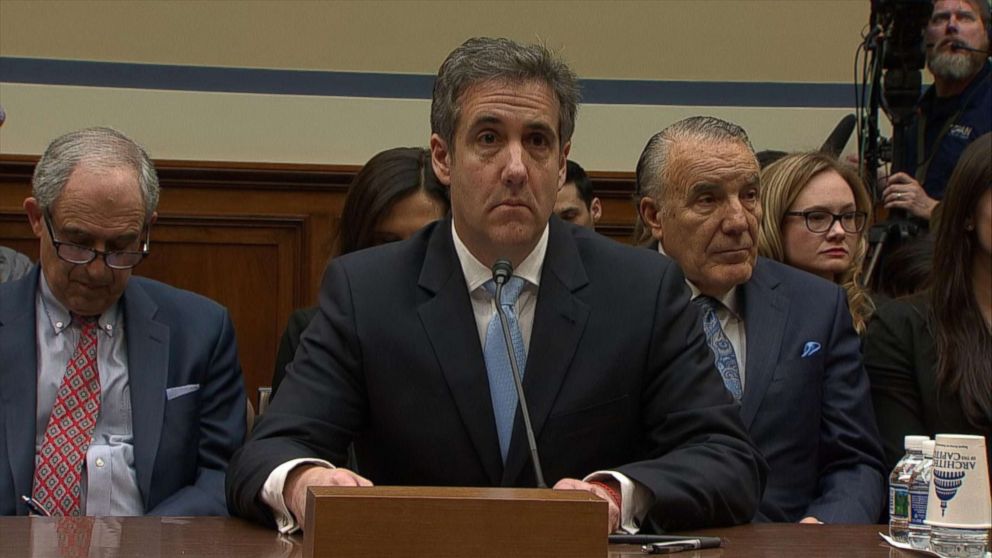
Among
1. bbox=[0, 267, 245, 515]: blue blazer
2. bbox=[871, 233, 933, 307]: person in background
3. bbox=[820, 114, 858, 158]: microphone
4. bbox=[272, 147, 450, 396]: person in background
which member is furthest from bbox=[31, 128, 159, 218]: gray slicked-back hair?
bbox=[820, 114, 858, 158]: microphone

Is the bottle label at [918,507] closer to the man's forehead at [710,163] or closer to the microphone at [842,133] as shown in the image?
the man's forehead at [710,163]

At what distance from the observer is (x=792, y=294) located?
294 centimetres

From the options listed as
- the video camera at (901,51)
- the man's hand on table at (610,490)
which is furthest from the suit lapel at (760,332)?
the video camera at (901,51)

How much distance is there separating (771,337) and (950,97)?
1890mm

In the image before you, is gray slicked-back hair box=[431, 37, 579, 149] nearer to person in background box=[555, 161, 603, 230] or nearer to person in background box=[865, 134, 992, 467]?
person in background box=[865, 134, 992, 467]

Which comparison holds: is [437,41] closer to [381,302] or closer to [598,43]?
[598,43]

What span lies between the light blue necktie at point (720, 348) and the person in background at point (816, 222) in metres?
0.54

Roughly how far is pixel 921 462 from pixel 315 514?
2.84ft

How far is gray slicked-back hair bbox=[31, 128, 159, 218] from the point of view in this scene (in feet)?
9.53

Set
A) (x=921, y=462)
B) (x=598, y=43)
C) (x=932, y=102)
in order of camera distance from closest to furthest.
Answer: (x=921, y=462) < (x=932, y=102) < (x=598, y=43)

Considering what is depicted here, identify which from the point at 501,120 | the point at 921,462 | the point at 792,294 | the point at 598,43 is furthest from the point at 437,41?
the point at 921,462

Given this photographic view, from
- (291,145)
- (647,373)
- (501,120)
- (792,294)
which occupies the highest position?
(291,145)

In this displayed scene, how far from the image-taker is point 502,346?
2301 millimetres

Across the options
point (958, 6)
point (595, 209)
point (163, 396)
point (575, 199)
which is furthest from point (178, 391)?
point (958, 6)
